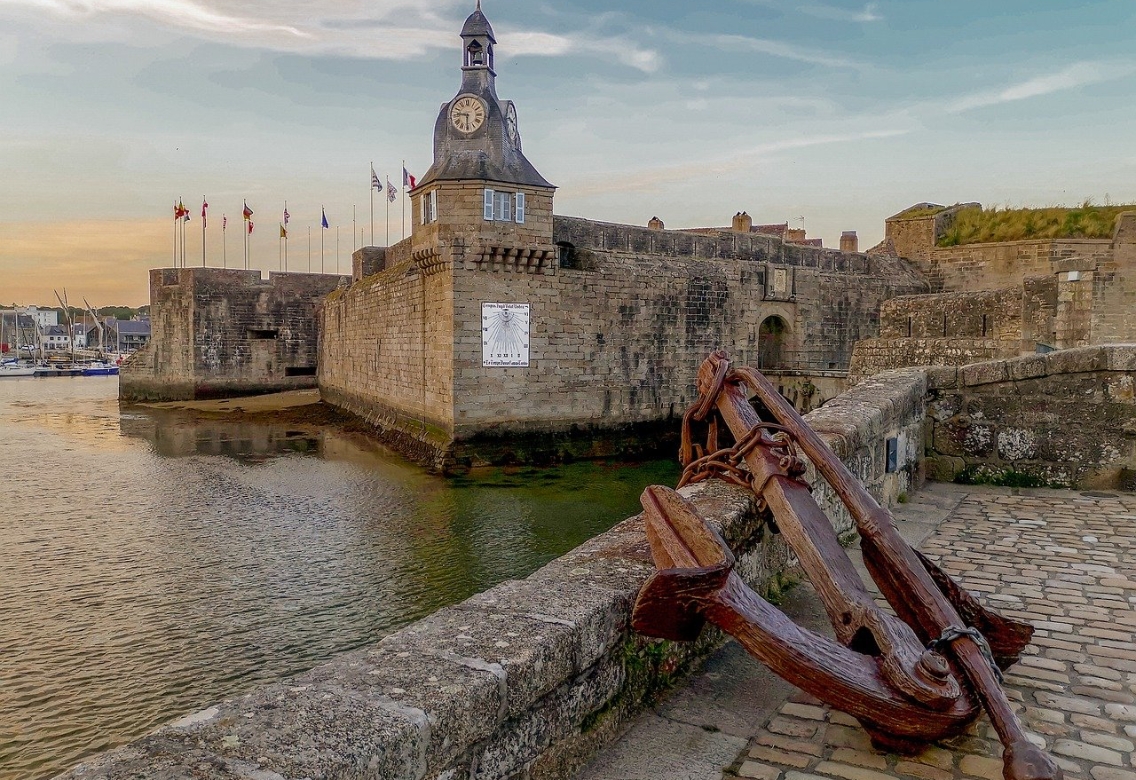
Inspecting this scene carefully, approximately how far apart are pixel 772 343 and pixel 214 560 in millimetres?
18235

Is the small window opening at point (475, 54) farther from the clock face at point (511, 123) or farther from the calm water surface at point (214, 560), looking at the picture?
the calm water surface at point (214, 560)

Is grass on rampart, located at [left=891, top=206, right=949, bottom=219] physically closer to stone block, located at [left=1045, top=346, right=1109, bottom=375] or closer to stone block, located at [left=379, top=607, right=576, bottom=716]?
stone block, located at [left=1045, top=346, right=1109, bottom=375]

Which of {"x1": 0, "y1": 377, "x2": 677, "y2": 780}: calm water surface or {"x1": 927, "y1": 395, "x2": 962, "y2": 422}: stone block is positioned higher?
{"x1": 927, "y1": 395, "x2": 962, "y2": 422}: stone block

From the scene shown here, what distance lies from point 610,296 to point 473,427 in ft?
16.2

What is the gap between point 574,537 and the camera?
1099cm

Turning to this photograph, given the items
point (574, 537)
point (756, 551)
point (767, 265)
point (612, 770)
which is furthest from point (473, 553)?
point (767, 265)

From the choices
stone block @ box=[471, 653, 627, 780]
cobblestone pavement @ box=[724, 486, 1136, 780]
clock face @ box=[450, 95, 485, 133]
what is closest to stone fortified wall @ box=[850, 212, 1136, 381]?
cobblestone pavement @ box=[724, 486, 1136, 780]

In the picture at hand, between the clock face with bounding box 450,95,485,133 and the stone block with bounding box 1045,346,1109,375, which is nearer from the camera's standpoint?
the stone block with bounding box 1045,346,1109,375

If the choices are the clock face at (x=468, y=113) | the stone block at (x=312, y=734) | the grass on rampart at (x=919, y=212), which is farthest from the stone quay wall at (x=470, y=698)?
the grass on rampart at (x=919, y=212)

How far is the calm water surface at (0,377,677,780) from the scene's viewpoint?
20.3ft

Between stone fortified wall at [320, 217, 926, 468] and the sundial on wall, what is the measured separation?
177 mm

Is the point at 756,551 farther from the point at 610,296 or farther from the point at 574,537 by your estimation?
the point at 610,296

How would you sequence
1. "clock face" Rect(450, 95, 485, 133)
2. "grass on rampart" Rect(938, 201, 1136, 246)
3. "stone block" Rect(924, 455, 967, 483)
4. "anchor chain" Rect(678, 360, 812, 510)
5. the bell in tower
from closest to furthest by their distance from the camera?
"anchor chain" Rect(678, 360, 812, 510)
"stone block" Rect(924, 455, 967, 483)
the bell in tower
"clock face" Rect(450, 95, 485, 133)
"grass on rampart" Rect(938, 201, 1136, 246)

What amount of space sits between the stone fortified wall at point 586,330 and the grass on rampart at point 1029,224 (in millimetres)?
3459
